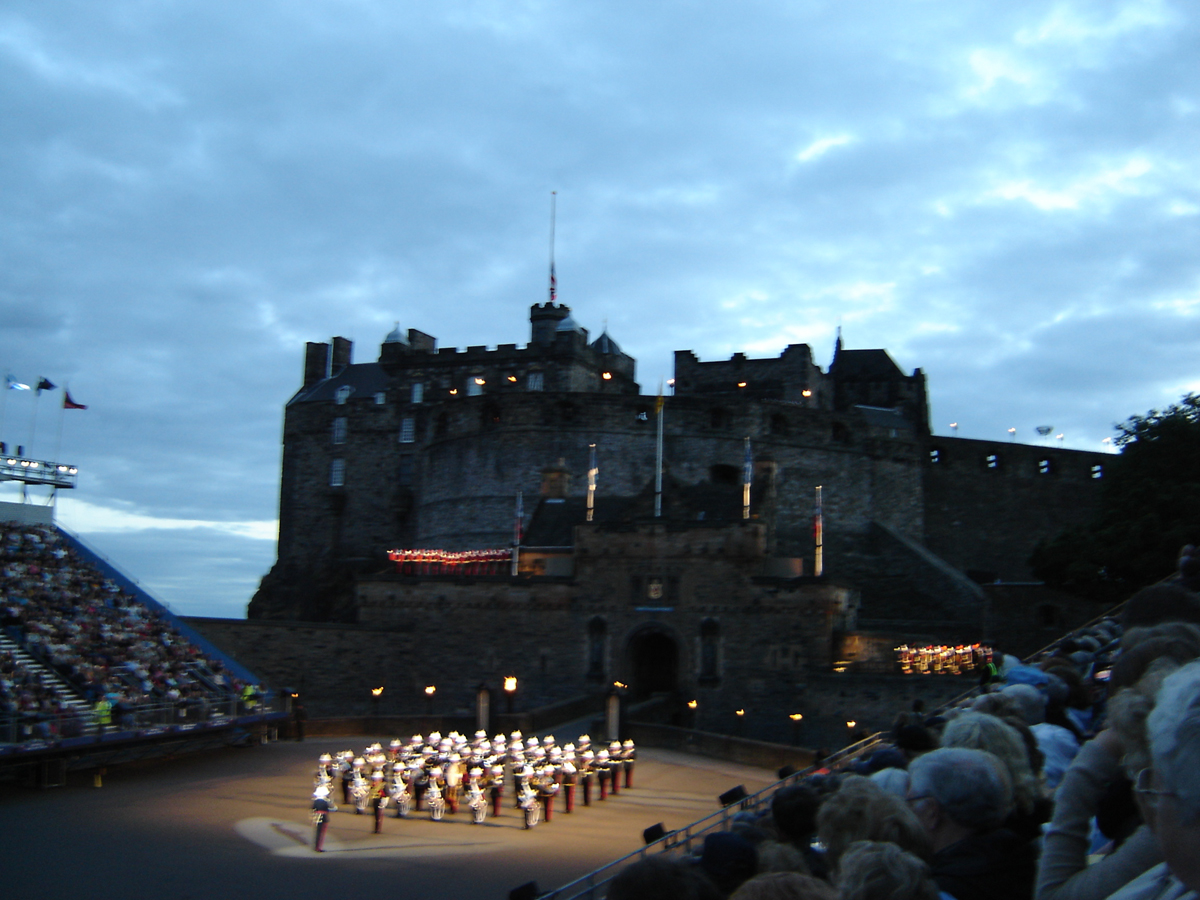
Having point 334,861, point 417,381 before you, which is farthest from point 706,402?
point 334,861

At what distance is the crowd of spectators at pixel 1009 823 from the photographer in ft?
7.65

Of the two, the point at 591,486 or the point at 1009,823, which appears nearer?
the point at 1009,823

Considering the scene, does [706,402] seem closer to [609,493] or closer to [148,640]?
[609,493]

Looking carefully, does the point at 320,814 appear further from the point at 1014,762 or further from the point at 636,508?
the point at 636,508

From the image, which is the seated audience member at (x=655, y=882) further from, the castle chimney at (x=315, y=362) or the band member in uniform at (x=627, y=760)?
the castle chimney at (x=315, y=362)

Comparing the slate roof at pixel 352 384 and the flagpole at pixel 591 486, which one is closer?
the flagpole at pixel 591 486

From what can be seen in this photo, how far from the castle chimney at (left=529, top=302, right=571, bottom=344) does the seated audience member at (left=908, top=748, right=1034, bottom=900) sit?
51772mm

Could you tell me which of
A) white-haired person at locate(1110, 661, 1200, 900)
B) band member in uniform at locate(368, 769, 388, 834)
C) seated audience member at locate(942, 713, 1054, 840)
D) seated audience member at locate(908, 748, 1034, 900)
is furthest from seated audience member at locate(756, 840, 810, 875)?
band member in uniform at locate(368, 769, 388, 834)

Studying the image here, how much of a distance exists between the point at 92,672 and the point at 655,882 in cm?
2467

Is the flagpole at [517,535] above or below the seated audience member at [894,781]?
above

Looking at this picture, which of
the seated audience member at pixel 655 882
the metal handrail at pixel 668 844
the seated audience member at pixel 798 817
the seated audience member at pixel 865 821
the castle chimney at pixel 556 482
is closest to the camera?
the seated audience member at pixel 655 882

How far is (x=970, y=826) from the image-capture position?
14.7ft

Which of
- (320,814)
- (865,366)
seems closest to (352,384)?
(865,366)

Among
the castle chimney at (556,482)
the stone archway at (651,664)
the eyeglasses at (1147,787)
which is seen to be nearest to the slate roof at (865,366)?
the castle chimney at (556,482)
